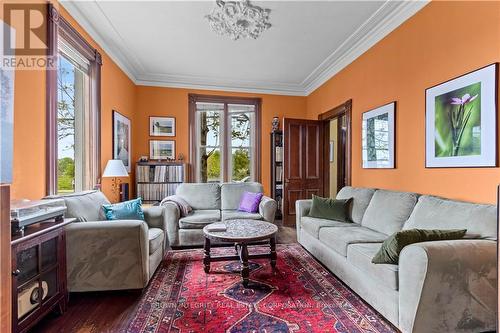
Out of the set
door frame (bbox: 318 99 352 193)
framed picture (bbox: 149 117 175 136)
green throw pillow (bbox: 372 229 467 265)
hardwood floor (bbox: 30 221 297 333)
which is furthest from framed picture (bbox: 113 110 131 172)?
green throw pillow (bbox: 372 229 467 265)

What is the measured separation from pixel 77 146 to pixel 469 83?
426cm

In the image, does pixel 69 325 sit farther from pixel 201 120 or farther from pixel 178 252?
pixel 201 120

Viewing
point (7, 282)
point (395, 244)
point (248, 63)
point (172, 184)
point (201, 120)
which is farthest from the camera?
point (201, 120)

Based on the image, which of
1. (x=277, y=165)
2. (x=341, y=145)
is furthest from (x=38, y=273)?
(x=341, y=145)

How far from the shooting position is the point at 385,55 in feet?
10.6

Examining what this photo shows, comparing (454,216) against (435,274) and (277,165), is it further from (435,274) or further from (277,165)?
(277,165)

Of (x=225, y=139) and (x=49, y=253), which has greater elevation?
(x=225, y=139)

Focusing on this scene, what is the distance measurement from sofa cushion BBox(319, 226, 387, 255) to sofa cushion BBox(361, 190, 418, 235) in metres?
0.09

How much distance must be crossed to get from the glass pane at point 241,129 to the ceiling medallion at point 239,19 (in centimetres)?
256

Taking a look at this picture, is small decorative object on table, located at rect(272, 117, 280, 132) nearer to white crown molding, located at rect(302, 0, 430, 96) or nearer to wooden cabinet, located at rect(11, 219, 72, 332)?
white crown molding, located at rect(302, 0, 430, 96)

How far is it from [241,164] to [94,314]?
161 inches

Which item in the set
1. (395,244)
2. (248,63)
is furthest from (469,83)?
(248,63)

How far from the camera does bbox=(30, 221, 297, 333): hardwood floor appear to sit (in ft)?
5.98

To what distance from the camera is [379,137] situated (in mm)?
3393
